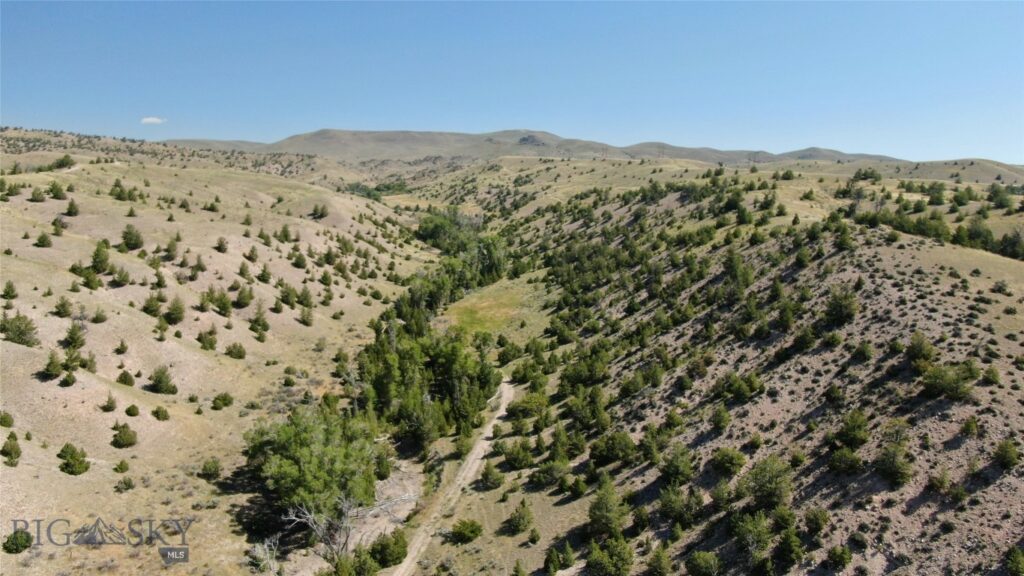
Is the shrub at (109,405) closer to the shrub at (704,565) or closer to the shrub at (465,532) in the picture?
the shrub at (465,532)

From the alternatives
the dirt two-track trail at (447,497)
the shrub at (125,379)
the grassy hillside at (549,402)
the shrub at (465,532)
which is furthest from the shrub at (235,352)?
the shrub at (465,532)

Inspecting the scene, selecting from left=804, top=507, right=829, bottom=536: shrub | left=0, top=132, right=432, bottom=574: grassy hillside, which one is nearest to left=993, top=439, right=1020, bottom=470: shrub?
left=804, top=507, right=829, bottom=536: shrub

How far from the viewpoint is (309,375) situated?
62.9m

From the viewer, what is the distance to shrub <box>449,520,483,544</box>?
3919cm

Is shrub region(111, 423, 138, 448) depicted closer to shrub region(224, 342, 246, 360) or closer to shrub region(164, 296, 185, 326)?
shrub region(224, 342, 246, 360)

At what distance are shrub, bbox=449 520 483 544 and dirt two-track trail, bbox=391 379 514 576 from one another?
2369mm

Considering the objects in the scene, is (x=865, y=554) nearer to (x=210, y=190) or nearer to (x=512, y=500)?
(x=512, y=500)

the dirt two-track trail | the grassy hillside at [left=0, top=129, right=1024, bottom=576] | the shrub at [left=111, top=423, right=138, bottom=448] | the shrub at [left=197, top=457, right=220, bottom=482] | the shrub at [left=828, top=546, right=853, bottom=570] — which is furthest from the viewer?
the shrub at [left=197, top=457, right=220, bottom=482]

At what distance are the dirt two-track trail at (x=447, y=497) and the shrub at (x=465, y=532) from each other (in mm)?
2369

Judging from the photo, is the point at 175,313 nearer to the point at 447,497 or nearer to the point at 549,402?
the point at 447,497

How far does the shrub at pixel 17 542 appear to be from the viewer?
93.1 ft

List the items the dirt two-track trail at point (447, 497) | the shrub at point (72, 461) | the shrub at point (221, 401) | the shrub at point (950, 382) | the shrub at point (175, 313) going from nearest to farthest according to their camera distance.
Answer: the shrub at point (72, 461), the shrub at point (950, 382), the dirt two-track trail at point (447, 497), the shrub at point (221, 401), the shrub at point (175, 313)

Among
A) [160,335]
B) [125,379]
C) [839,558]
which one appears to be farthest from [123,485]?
[839,558]

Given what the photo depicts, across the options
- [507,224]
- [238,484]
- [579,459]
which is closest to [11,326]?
[238,484]
